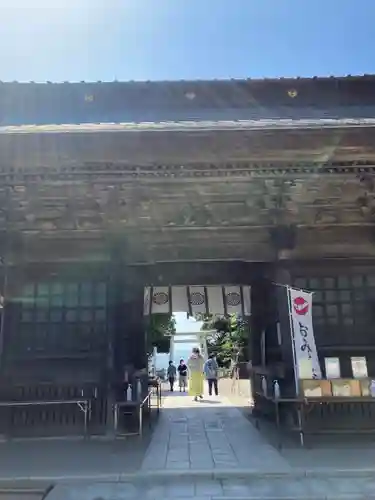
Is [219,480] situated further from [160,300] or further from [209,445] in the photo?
[160,300]

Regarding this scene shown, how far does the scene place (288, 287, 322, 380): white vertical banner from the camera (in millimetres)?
6902

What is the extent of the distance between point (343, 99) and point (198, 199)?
6.16 m

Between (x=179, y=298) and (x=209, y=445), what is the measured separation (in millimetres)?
5951

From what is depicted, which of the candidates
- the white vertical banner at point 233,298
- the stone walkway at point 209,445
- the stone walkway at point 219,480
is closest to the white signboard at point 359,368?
the stone walkway at point 209,445

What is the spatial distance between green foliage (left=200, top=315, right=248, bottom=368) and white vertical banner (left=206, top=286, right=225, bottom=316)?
28.2 ft

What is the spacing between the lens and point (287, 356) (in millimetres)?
7656

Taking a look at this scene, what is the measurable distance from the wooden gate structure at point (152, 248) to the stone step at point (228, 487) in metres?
2.66

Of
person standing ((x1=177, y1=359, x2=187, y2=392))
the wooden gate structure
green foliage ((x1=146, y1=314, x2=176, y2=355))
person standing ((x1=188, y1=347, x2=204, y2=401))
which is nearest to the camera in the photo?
the wooden gate structure

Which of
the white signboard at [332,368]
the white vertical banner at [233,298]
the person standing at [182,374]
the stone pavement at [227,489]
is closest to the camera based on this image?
the stone pavement at [227,489]

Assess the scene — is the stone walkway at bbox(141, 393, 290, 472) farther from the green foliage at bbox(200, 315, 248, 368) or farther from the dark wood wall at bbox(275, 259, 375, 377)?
the green foliage at bbox(200, 315, 248, 368)

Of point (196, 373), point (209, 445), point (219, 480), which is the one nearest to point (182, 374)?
point (196, 373)

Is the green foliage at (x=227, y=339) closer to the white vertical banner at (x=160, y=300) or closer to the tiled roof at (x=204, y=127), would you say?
the white vertical banner at (x=160, y=300)

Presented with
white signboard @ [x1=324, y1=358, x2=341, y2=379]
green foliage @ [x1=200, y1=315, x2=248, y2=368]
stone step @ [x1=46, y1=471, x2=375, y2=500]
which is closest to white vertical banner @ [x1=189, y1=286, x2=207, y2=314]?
white signboard @ [x1=324, y1=358, x2=341, y2=379]

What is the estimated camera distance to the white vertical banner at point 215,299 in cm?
1242
